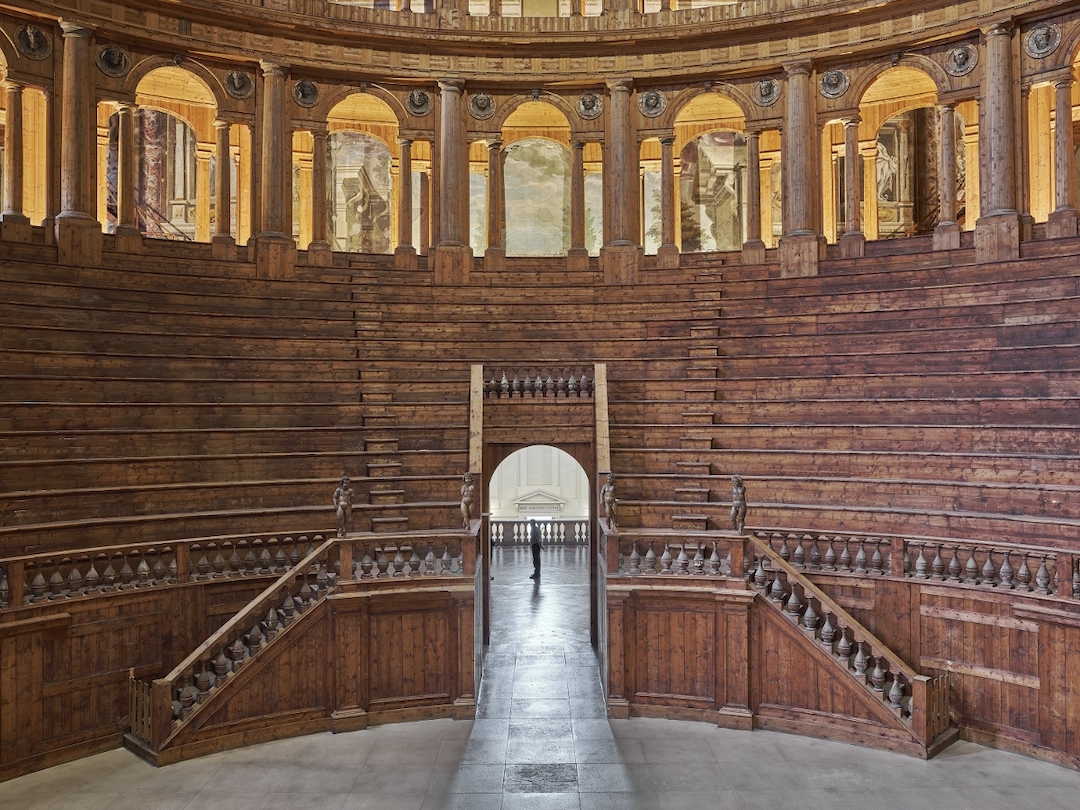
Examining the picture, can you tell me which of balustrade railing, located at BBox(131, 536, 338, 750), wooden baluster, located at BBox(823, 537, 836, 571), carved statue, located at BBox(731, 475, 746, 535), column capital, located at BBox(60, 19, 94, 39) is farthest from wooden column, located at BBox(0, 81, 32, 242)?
wooden baluster, located at BBox(823, 537, 836, 571)

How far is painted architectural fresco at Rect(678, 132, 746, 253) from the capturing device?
2391cm

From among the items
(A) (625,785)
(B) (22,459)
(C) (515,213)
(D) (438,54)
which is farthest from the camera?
(C) (515,213)

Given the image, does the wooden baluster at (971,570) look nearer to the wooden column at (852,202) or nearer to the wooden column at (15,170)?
the wooden column at (852,202)

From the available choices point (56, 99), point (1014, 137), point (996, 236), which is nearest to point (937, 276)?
point (996, 236)

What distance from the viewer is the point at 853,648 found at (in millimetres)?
11102

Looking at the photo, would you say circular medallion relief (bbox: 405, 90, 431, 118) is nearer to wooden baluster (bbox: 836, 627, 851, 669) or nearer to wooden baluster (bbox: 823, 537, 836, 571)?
wooden baluster (bbox: 823, 537, 836, 571)

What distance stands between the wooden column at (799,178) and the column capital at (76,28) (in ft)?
41.0

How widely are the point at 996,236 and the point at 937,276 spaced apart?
3.64ft

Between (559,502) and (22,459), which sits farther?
(559,502)

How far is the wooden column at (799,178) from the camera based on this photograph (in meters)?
17.2

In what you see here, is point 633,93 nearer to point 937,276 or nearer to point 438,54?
point 438,54

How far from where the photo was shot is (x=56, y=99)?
15.9 metres

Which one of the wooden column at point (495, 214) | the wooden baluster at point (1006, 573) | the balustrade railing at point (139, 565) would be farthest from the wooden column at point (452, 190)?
the wooden baluster at point (1006, 573)

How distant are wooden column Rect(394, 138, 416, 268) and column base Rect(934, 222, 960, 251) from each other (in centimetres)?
960
